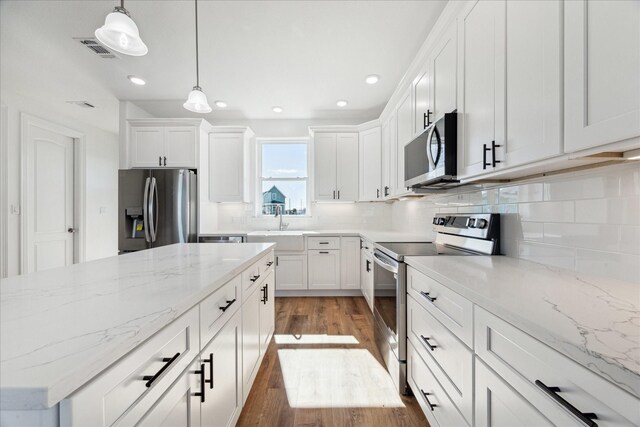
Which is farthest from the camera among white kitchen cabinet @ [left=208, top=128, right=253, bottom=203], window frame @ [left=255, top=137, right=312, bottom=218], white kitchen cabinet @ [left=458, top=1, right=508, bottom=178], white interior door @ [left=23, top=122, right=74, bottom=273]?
window frame @ [left=255, top=137, right=312, bottom=218]

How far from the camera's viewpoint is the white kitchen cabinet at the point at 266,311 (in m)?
2.00

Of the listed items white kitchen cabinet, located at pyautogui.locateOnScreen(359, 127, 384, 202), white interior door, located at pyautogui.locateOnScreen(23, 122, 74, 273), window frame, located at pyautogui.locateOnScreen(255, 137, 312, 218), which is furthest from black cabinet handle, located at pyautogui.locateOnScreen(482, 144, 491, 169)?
white interior door, located at pyautogui.locateOnScreen(23, 122, 74, 273)

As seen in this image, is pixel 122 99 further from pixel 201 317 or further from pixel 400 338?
pixel 400 338

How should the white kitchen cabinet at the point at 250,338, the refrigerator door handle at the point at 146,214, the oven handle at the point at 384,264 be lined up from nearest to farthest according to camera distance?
the white kitchen cabinet at the point at 250,338, the oven handle at the point at 384,264, the refrigerator door handle at the point at 146,214

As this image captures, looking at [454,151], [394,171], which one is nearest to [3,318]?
[454,151]

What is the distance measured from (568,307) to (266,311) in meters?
1.88

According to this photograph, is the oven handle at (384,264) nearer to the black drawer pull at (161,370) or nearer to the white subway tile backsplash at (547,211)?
the white subway tile backsplash at (547,211)

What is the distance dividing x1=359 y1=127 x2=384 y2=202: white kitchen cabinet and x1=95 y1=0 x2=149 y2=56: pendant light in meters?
2.81

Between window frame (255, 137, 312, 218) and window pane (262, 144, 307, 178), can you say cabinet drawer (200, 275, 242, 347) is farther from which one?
window pane (262, 144, 307, 178)

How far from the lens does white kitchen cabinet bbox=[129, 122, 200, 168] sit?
368cm

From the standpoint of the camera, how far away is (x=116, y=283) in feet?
3.22

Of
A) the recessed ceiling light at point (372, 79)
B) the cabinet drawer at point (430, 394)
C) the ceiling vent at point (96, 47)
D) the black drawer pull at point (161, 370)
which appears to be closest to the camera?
the black drawer pull at point (161, 370)

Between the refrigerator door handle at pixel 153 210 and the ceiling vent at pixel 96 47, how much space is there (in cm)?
137

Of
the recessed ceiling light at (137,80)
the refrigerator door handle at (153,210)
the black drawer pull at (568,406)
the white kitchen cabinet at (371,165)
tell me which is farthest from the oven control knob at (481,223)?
the recessed ceiling light at (137,80)
